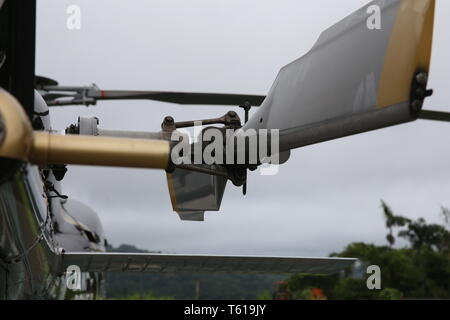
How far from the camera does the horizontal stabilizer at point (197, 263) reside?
294 inches

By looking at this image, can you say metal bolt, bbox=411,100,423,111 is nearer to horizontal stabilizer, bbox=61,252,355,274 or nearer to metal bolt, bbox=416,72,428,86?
metal bolt, bbox=416,72,428,86

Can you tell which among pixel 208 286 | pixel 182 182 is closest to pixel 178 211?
pixel 182 182

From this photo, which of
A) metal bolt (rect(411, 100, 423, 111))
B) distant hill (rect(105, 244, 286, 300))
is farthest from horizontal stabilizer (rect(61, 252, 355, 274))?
distant hill (rect(105, 244, 286, 300))

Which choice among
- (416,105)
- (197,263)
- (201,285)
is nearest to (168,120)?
(416,105)

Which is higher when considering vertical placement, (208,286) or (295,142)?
(208,286)

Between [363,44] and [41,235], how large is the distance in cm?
320

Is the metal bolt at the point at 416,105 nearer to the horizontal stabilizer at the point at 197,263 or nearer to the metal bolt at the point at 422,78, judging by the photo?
the metal bolt at the point at 422,78

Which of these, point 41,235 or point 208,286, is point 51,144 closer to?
point 41,235

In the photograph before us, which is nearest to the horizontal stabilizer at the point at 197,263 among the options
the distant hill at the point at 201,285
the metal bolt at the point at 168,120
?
the metal bolt at the point at 168,120

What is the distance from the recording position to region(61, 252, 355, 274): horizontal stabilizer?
7.46 metres

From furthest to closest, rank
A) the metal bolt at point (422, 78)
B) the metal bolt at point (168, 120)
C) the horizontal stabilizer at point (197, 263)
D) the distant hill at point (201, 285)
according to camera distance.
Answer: the distant hill at point (201, 285) < the horizontal stabilizer at point (197, 263) < the metal bolt at point (168, 120) < the metal bolt at point (422, 78)

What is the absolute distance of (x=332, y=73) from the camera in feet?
12.1

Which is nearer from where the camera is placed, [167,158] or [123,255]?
[167,158]

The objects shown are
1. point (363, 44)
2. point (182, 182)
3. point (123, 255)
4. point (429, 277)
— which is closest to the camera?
point (363, 44)
